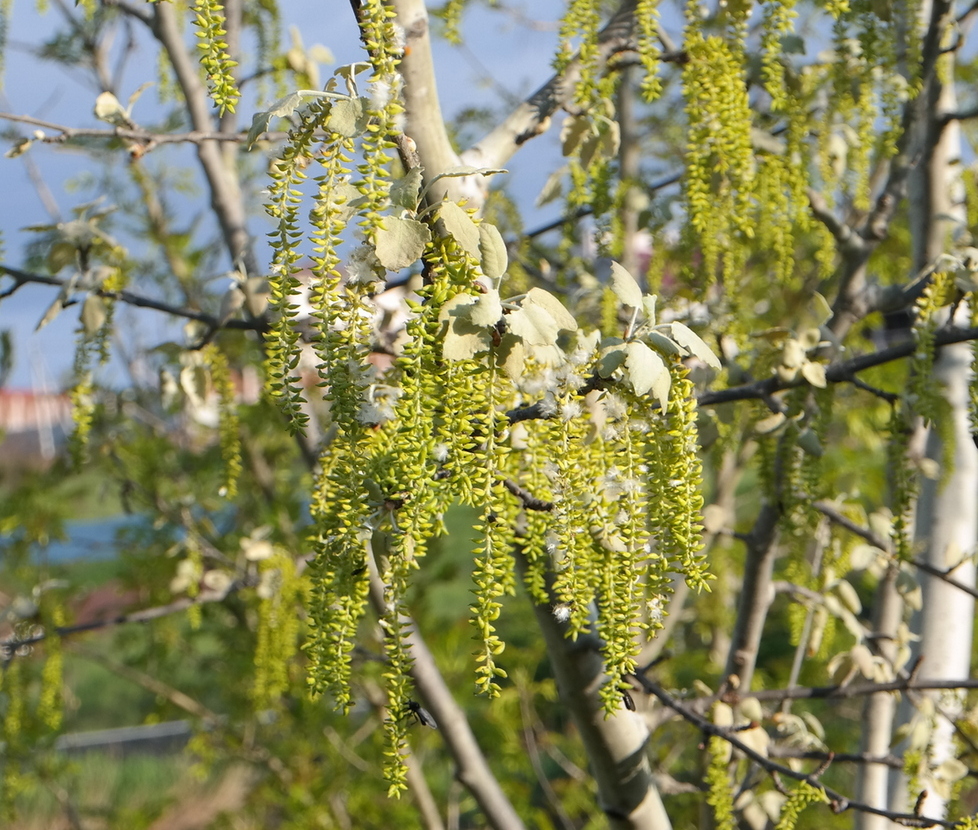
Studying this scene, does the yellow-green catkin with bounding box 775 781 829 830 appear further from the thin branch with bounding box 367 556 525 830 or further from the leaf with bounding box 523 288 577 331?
the leaf with bounding box 523 288 577 331

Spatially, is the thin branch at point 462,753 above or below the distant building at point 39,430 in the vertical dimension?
below

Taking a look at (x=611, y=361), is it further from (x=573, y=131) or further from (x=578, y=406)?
(x=573, y=131)

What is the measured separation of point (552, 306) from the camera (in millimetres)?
832

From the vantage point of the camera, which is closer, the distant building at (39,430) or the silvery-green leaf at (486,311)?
the silvery-green leaf at (486,311)

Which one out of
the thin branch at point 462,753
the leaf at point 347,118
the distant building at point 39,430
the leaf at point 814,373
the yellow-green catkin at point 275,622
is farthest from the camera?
the distant building at point 39,430

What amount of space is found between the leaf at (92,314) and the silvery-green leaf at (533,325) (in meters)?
0.94

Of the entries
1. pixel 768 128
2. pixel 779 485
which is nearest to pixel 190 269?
pixel 768 128

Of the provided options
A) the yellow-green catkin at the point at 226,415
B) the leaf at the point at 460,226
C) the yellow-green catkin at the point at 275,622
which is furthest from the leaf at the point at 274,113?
the yellow-green catkin at the point at 275,622

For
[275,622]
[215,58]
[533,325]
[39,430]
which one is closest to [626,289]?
[533,325]

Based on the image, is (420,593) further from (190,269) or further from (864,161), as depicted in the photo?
(864,161)

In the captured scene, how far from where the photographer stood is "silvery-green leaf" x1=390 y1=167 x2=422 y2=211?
2.60ft

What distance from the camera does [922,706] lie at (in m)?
1.64

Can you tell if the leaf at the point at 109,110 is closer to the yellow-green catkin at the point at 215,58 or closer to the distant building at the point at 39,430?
the yellow-green catkin at the point at 215,58

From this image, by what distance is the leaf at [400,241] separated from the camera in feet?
2.47
